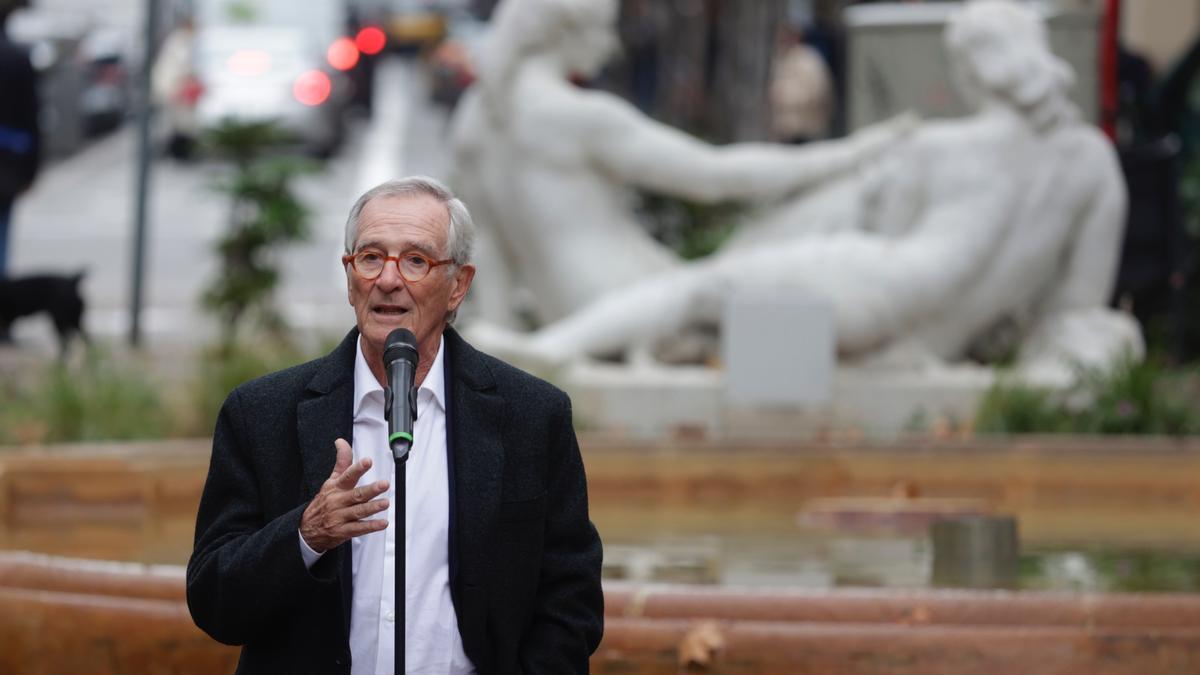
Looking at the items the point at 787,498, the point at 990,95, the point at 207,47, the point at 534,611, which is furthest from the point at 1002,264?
the point at 207,47

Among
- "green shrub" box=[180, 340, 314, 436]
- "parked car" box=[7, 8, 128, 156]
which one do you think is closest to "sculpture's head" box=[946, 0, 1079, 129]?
"green shrub" box=[180, 340, 314, 436]

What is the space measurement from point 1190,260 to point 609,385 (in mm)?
6047

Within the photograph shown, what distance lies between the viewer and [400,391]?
12.1 ft

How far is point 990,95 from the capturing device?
530 inches

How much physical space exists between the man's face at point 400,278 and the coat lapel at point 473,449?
0.27 feet

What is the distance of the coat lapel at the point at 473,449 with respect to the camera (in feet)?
13.1

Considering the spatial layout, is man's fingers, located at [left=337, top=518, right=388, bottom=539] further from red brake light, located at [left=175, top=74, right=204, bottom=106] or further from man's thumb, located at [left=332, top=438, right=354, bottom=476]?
red brake light, located at [left=175, top=74, right=204, bottom=106]

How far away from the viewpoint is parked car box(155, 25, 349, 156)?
34.7 m

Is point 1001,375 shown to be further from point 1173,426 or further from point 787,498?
point 787,498

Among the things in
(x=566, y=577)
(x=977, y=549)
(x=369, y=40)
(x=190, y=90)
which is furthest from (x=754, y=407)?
(x=369, y=40)

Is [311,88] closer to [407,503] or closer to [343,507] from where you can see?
[407,503]

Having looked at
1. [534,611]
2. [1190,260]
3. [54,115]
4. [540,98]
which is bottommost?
[54,115]

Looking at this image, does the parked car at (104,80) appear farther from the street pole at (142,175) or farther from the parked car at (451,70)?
the street pole at (142,175)

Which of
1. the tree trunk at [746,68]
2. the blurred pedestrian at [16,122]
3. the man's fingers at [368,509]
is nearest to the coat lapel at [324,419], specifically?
the man's fingers at [368,509]
